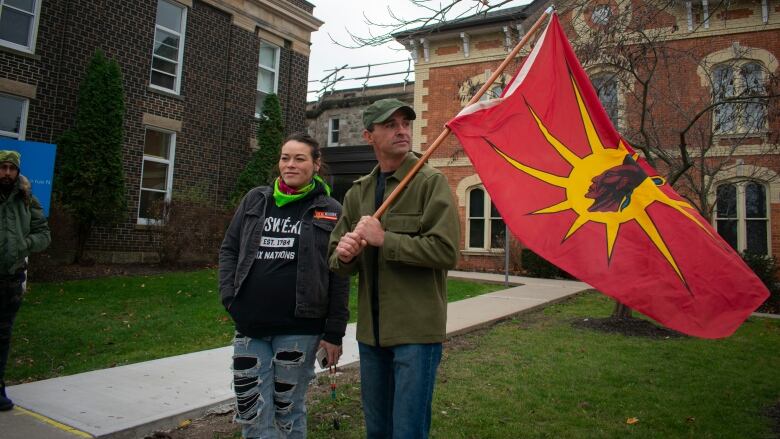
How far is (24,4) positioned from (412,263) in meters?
14.0

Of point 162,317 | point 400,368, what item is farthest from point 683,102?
point 400,368

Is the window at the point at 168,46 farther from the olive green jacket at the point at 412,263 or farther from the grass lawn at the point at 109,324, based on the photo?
the olive green jacket at the point at 412,263

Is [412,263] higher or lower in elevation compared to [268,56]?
lower

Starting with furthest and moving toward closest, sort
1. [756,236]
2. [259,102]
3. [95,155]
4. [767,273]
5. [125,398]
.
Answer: [259,102] → [756,236] → [767,273] → [95,155] → [125,398]

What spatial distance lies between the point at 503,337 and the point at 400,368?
213 inches

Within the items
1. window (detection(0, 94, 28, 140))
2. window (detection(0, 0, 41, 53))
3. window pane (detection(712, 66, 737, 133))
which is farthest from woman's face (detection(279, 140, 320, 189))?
window (detection(0, 0, 41, 53))

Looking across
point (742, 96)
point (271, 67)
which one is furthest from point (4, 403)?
point (271, 67)

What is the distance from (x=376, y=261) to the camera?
2.63m

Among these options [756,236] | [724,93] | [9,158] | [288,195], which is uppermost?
[724,93]

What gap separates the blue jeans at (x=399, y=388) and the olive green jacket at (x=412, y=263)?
0.08 m

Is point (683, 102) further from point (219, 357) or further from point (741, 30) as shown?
point (219, 357)

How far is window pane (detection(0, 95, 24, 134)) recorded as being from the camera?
11867mm

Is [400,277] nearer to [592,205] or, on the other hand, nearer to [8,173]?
[592,205]

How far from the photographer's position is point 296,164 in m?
3.17
